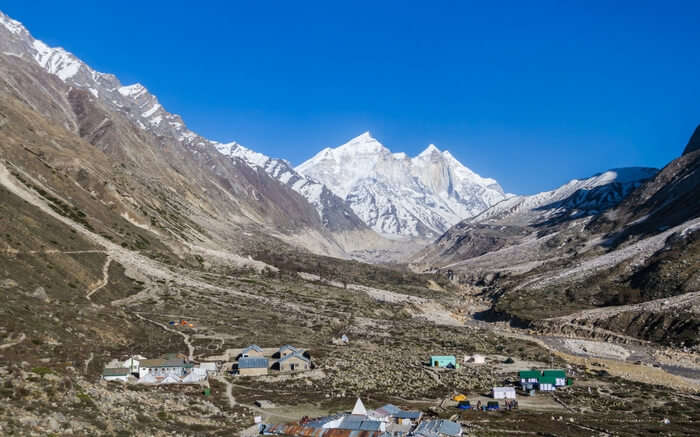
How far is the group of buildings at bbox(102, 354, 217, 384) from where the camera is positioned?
50941 mm

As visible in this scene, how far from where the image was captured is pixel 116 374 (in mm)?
50000

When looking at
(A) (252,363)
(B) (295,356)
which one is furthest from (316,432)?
(B) (295,356)

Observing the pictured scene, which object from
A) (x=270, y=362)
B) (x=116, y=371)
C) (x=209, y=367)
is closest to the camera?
(x=116, y=371)

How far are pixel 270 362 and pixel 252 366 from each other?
15.0ft

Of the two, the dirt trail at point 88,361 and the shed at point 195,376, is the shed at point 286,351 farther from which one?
the dirt trail at point 88,361

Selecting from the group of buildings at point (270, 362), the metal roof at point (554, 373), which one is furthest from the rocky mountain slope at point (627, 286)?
the group of buildings at point (270, 362)

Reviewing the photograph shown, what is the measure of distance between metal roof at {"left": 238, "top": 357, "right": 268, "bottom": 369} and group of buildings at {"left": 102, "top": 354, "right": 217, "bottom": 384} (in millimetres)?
5454

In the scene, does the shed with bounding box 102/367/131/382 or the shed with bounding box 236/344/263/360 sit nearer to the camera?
the shed with bounding box 102/367/131/382

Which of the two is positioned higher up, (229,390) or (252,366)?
(252,366)

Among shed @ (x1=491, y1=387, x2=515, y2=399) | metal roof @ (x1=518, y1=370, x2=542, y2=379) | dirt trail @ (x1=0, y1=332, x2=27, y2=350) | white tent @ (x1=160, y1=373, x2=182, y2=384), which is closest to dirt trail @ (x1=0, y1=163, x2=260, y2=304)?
dirt trail @ (x1=0, y1=332, x2=27, y2=350)

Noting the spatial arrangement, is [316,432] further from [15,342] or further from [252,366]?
[15,342]

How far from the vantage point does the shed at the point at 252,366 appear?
62.0 metres

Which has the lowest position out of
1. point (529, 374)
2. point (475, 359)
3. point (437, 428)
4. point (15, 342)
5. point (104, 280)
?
point (437, 428)

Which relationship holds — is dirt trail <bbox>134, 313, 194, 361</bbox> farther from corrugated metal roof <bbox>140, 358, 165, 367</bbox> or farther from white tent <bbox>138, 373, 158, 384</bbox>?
white tent <bbox>138, 373, 158, 384</bbox>
